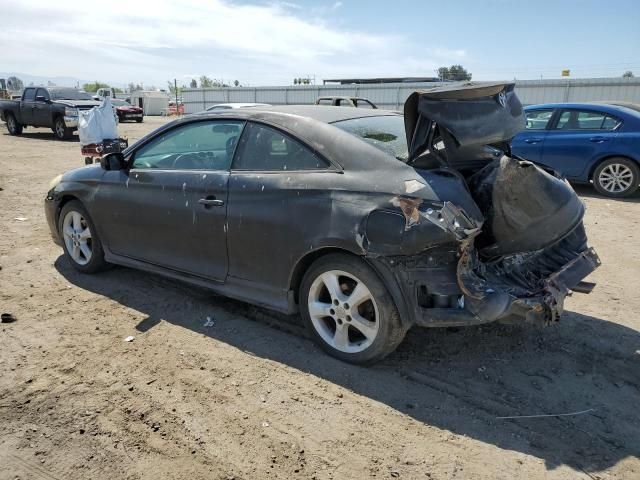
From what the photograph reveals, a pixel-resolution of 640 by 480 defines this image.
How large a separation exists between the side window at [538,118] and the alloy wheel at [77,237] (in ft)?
26.6

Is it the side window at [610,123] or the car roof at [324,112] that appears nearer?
the car roof at [324,112]

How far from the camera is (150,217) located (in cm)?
431

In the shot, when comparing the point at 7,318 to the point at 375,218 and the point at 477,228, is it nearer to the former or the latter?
the point at 375,218

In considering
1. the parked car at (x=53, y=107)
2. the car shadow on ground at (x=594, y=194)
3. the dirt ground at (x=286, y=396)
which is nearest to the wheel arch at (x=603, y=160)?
the car shadow on ground at (x=594, y=194)

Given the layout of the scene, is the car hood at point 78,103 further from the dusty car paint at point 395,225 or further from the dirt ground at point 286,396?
the dusty car paint at point 395,225

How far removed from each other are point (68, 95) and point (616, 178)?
18.9 metres

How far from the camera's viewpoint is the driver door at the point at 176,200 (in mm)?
3896

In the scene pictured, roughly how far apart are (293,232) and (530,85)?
21158 millimetres

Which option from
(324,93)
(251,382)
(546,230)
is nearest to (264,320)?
(251,382)

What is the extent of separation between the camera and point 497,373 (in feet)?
11.0

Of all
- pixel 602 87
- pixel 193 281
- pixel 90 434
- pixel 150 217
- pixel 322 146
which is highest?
pixel 602 87

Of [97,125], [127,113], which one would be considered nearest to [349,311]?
[97,125]

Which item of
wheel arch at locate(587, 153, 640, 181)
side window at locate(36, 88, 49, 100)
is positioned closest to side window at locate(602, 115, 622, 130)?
wheel arch at locate(587, 153, 640, 181)

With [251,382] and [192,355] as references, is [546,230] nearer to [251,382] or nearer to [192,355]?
[251,382]
